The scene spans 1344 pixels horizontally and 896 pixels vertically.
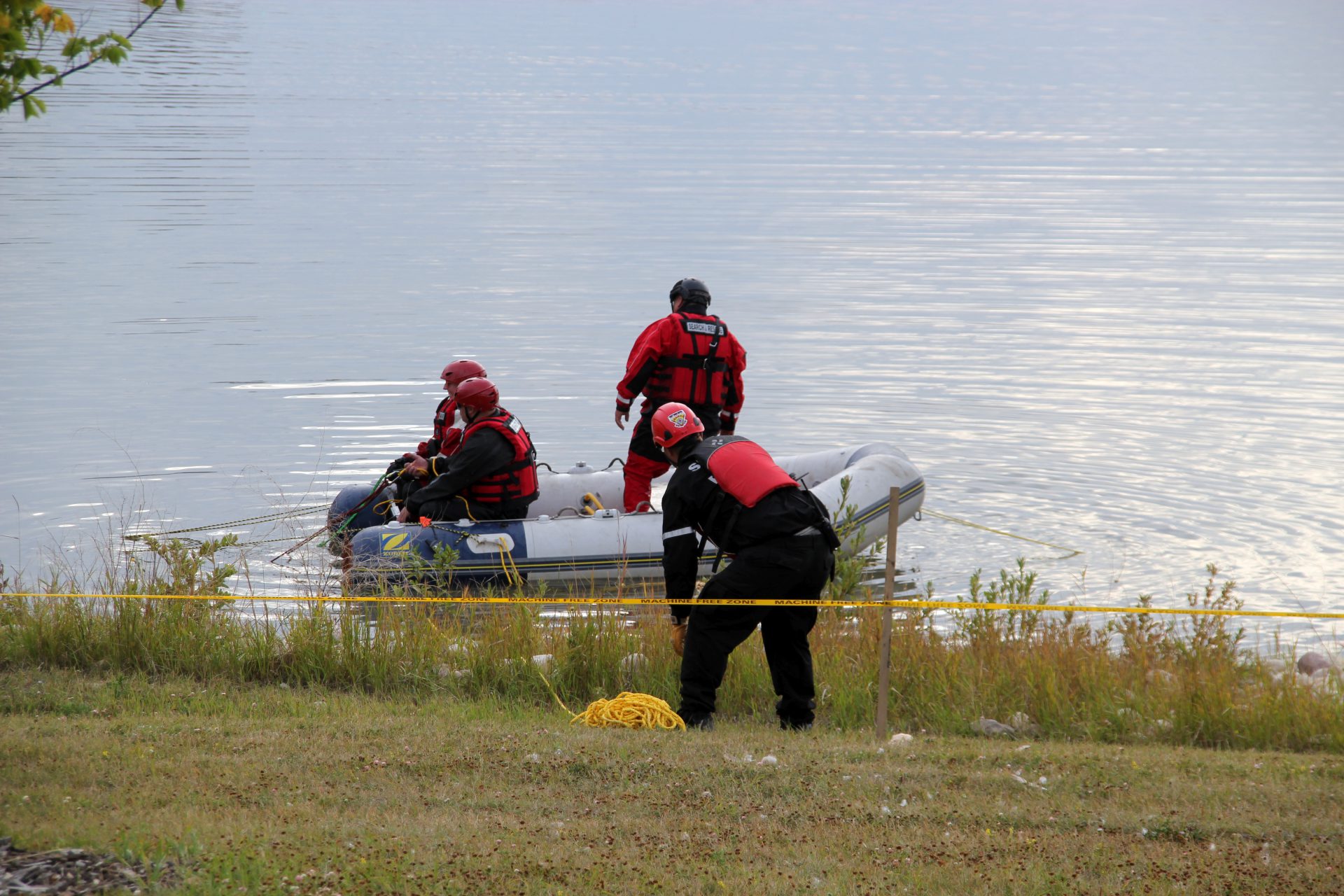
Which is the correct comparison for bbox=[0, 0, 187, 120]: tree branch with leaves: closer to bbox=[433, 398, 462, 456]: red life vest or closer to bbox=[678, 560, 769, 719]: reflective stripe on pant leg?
bbox=[678, 560, 769, 719]: reflective stripe on pant leg

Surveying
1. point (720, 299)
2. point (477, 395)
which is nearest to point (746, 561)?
point (477, 395)

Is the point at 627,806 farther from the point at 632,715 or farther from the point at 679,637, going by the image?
the point at 679,637

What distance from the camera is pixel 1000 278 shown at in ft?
81.1

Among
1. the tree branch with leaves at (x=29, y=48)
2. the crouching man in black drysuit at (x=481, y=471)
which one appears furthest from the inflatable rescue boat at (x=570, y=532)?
the tree branch with leaves at (x=29, y=48)

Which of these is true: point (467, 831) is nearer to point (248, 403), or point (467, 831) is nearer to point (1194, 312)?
point (248, 403)

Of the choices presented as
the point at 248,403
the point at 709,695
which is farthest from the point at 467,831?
the point at 248,403

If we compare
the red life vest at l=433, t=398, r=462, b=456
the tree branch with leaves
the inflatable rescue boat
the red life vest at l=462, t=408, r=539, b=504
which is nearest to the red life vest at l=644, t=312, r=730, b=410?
the inflatable rescue boat

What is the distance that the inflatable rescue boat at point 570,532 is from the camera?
9.76 metres

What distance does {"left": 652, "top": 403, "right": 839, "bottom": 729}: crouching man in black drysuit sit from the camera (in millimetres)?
6602

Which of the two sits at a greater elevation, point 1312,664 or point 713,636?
point 713,636

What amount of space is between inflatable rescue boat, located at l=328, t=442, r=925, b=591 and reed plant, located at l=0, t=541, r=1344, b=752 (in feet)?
4.24

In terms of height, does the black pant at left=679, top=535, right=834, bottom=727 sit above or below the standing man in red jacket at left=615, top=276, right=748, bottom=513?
below

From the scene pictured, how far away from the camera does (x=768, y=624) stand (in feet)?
21.9

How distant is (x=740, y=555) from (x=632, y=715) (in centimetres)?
87
